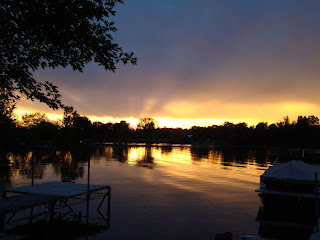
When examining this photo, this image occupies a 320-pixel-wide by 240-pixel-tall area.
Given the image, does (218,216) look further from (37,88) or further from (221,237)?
(37,88)

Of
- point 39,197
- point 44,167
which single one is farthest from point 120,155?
point 39,197

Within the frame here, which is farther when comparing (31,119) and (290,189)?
(31,119)

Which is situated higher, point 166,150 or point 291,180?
point 291,180

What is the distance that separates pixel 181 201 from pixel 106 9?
17471mm

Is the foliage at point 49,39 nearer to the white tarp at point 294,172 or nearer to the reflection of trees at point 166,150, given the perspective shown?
the white tarp at point 294,172

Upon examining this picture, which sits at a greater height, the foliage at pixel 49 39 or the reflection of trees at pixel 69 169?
the foliage at pixel 49 39

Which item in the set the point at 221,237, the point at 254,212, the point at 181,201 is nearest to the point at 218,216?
the point at 254,212

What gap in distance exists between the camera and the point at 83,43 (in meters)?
10.2

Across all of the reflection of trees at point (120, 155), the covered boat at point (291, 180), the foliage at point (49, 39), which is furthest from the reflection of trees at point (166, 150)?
the foliage at point (49, 39)

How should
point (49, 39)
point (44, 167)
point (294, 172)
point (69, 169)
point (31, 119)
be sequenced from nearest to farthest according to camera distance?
point (49, 39)
point (294, 172)
point (69, 169)
point (44, 167)
point (31, 119)

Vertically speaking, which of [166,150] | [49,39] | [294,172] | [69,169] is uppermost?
[49,39]

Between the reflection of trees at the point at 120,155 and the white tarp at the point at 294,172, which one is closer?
the white tarp at the point at 294,172

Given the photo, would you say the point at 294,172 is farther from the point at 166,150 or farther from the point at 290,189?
the point at 166,150

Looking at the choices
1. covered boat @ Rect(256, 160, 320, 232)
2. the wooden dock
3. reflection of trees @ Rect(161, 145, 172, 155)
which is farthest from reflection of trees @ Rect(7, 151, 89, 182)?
reflection of trees @ Rect(161, 145, 172, 155)
